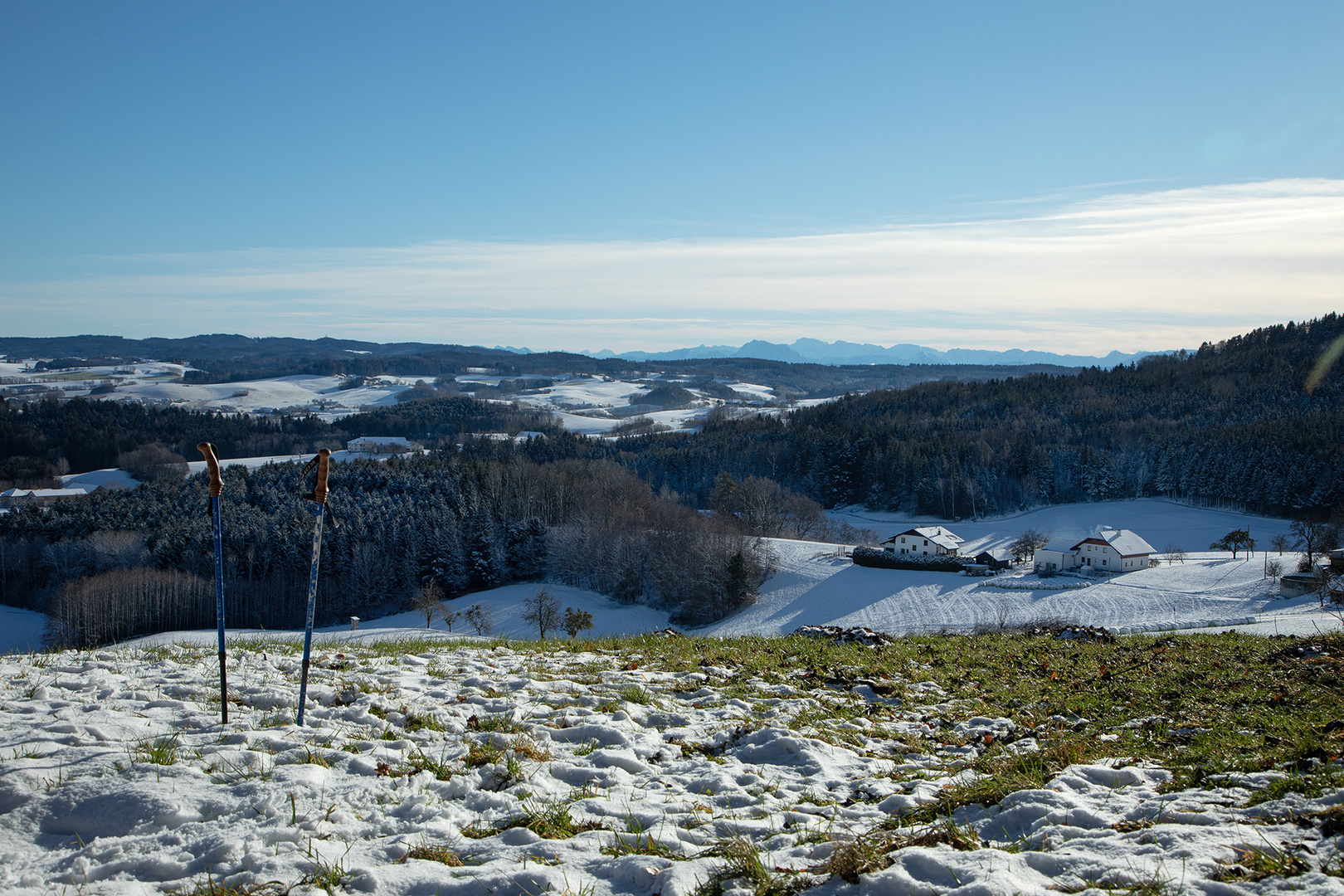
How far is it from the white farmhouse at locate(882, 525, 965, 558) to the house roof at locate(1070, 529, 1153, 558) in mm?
9339

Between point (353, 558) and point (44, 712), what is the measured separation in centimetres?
5889

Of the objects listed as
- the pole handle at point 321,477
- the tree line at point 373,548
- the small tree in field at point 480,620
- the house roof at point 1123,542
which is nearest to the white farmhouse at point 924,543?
the house roof at point 1123,542

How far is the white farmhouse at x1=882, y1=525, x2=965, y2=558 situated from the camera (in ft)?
196

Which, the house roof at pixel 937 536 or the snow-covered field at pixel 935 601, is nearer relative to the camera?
the snow-covered field at pixel 935 601

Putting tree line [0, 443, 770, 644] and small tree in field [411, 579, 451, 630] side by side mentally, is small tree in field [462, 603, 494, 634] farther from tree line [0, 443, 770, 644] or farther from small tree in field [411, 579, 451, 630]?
tree line [0, 443, 770, 644]

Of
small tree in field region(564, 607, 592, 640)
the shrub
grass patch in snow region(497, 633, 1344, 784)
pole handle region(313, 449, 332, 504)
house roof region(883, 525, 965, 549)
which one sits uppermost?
pole handle region(313, 449, 332, 504)

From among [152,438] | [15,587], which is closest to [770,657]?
[15,587]

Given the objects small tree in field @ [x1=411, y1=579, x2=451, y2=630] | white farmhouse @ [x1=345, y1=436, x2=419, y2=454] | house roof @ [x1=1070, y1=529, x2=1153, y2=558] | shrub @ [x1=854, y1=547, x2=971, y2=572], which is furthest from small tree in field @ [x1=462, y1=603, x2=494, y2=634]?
white farmhouse @ [x1=345, y1=436, x2=419, y2=454]

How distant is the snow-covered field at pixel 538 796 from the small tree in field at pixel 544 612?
1216 inches

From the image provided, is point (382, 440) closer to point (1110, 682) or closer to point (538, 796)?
point (1110, 682)

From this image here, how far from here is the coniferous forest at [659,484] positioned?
58500 millimetres

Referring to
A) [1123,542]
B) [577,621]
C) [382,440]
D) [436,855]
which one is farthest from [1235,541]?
[382,440]

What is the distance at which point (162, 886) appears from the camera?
401 centimetres

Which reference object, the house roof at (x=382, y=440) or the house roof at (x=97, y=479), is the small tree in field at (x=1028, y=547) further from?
the house roof at (x=382, y=440)
